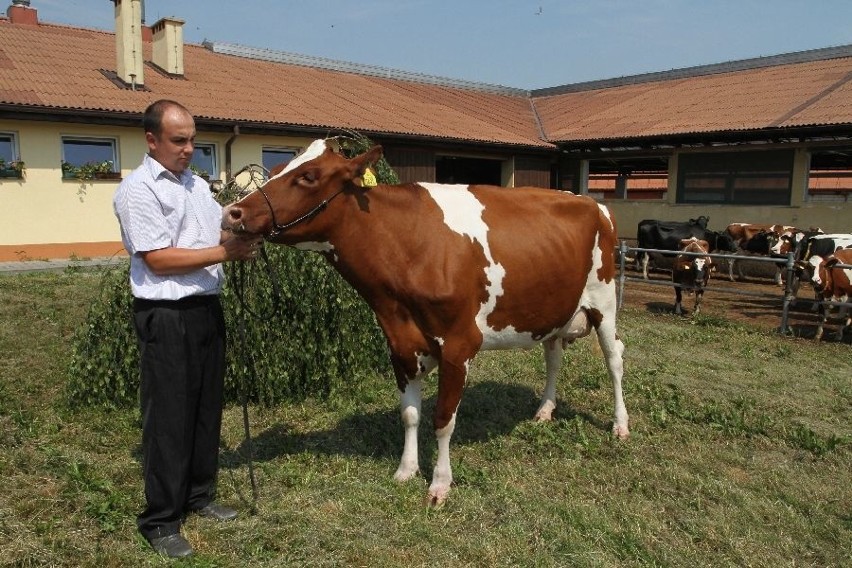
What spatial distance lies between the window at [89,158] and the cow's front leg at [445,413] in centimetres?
1281

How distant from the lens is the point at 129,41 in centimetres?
1498

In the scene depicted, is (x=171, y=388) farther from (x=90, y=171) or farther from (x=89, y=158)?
(x=89, y=158)

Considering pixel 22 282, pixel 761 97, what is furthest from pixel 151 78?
pixel 761 97

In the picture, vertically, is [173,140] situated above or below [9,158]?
below

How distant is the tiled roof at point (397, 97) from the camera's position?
14641mm

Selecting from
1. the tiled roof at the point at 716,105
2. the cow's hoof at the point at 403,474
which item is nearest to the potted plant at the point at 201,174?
the cow's hoof at the point at 403,474

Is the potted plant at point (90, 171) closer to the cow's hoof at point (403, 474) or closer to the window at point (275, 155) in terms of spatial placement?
the window at point (275, 155)

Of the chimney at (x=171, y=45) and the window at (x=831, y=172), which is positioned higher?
the chimney at (x=171, y=45)

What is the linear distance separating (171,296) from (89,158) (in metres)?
13.1

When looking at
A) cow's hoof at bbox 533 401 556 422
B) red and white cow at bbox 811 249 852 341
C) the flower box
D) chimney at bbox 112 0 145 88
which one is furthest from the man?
chimney at bbox 112 0 145 88

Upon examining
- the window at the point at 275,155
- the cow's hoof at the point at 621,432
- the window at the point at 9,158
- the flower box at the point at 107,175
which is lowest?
the cow's hoof at the point at 621,432

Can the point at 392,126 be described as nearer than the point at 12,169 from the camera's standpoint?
No

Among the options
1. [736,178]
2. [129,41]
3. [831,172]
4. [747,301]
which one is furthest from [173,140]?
[831,172]

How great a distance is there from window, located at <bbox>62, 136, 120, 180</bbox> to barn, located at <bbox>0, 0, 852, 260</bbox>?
0.10ft
